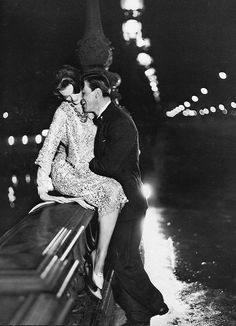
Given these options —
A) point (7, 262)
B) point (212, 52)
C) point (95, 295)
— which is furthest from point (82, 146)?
point (212, 52)

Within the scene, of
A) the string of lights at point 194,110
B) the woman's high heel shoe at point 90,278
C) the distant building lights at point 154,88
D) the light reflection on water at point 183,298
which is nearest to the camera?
the woman's high heel shoe at point 90,278

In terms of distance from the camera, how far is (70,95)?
176 inches

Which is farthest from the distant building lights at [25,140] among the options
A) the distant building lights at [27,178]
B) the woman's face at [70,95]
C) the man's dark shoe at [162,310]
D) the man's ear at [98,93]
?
the man's ear at [98,93]

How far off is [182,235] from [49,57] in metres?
12.0

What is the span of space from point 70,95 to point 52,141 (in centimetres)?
44

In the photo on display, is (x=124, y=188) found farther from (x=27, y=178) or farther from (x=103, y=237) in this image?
(x=27, y=178)

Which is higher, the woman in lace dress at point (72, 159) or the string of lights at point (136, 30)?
the string of lights at point (136, 30)

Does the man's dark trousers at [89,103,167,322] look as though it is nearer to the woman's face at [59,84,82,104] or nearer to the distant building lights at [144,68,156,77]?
the woman's face at [59,84,82,104]

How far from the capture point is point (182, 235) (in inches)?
321

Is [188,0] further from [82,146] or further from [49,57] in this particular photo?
[82,146]

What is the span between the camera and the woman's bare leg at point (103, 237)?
4.05 meters

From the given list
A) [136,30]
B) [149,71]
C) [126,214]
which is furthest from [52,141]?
[149,71]

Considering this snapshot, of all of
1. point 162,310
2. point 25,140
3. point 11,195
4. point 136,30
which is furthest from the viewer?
point 25,140

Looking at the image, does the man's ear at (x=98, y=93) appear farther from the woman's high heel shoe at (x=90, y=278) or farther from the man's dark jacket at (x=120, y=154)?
the woman's high heel shoe at (x=90, y=278)
